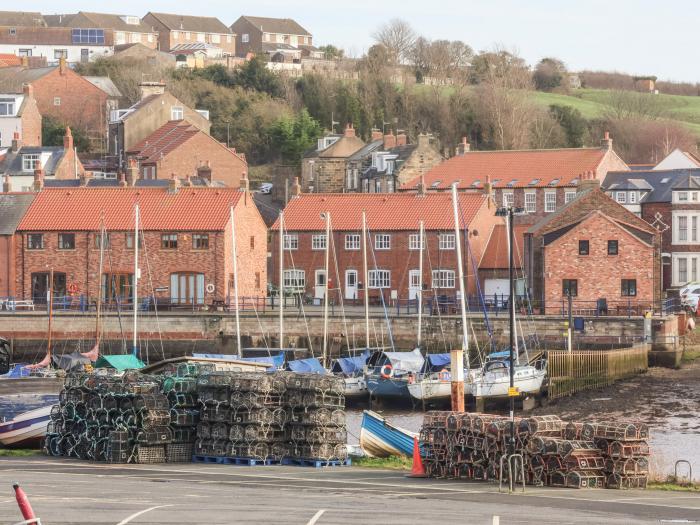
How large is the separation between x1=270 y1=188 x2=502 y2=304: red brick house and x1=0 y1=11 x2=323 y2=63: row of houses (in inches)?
2627

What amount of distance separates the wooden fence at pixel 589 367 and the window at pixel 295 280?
66.5 feet

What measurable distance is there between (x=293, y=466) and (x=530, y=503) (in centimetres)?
878

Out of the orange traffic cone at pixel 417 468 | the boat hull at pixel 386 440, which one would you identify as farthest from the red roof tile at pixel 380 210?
the orange traffic cone at pixel 417 468

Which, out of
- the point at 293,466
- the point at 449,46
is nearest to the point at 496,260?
the point at 293,466

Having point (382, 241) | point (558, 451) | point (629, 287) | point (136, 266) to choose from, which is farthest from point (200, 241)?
point (558, 451)

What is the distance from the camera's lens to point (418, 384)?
5741cm

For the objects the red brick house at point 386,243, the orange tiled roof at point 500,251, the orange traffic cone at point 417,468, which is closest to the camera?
the orange traffic cone at point 417,468

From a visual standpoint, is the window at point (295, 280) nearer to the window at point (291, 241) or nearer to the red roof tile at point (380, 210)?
the window at point (291, 241)

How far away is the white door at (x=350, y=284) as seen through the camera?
79438 millimetres

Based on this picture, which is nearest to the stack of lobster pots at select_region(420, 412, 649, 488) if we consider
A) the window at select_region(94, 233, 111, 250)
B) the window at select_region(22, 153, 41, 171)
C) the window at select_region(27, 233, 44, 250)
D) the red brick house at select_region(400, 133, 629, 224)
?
the window at select_region(94, 233, 111, 250)

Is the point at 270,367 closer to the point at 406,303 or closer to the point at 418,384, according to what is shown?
the point at 418,384

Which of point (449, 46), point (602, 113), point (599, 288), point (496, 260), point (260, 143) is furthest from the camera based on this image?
point (449, 46)

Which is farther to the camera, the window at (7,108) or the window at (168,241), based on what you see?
the window at (7,108)

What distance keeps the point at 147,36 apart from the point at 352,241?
287 feet
